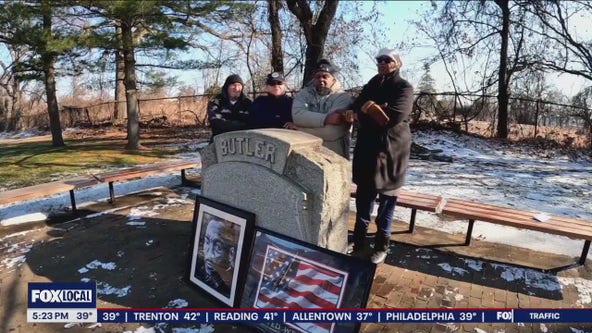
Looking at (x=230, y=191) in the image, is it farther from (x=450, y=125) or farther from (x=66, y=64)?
(x=450, y=125)

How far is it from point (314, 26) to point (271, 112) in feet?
26.2

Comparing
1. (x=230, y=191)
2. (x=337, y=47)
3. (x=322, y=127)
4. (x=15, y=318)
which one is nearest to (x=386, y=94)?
(x=322, y=127)

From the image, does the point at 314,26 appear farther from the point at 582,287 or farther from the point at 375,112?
the point at 582,287

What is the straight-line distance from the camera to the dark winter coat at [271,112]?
3988mm

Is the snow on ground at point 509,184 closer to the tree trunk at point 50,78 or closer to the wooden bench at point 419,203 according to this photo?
the wooden bench at point 419,203

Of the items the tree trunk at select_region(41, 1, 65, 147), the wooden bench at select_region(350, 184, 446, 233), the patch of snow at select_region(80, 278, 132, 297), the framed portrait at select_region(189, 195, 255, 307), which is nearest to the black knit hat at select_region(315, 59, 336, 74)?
the framed portrait at select_region(189, 195, 255, 307)

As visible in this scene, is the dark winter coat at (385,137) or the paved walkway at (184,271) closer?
the paved walkway at (184,271)

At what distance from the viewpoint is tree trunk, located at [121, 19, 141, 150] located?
969 cm

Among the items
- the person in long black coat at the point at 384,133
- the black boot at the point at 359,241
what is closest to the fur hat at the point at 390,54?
the person in long black coat at the point at 384,133

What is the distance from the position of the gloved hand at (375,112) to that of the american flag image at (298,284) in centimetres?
126

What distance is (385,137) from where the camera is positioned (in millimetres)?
3348

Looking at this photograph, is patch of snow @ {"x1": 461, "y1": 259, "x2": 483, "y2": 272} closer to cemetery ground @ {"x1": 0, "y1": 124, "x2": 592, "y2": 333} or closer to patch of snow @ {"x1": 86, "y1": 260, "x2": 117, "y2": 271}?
cemetery ground @ {"x1": 0, "y1": 124, "x2": 592, "y2": 333}

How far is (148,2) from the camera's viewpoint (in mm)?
8539

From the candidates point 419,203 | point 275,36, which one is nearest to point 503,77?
point 275,36
